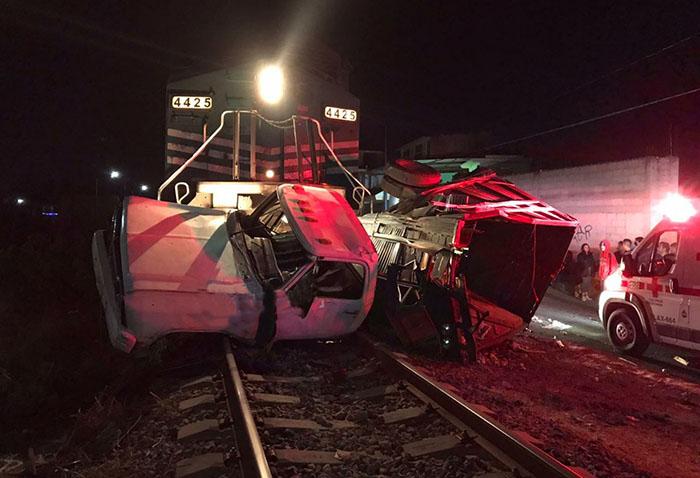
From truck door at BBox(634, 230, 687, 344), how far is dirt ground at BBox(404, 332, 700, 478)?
0.75m

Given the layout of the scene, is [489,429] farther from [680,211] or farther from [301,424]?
[680,211]

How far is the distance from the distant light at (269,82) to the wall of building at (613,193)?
8879 millimetres

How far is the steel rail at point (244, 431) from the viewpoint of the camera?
342 cm

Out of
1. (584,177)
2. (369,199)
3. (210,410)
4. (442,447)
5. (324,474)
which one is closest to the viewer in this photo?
(324,474)

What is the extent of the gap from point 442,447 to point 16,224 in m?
20.3

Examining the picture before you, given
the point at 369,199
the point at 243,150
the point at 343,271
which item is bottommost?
the point at 343,271

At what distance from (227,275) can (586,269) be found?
10835 mm

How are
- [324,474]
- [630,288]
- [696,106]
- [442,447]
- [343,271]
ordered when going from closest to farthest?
[324,474] → [442,447] → [343,271] → [630,288] → [696,106]

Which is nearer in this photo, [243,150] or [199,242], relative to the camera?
[199,242]

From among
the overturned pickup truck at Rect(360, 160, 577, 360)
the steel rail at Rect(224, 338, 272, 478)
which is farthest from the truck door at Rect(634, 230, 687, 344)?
the steel rail at Rect(224, 338, 272, 478)

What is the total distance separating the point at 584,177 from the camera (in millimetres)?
15625

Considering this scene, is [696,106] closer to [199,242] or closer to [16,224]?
[199,242]

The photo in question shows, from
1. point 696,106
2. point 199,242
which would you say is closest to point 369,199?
point 199,242

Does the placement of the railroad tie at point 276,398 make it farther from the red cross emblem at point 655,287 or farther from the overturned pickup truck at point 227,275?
the red cross emblem at point 655,287
